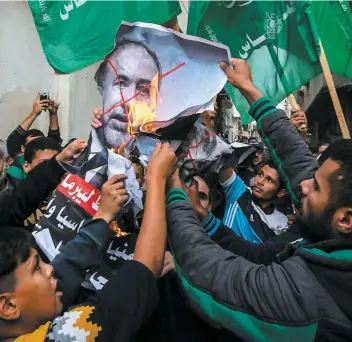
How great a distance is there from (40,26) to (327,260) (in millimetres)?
2015

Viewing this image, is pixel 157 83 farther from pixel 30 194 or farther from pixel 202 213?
pixel 30 194

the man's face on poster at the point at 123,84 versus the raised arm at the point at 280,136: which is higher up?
the man's face on poster at the point at 123,84

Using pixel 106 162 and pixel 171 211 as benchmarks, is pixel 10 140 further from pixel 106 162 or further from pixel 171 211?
pixel 171 211

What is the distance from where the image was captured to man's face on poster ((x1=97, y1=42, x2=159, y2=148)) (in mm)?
1622

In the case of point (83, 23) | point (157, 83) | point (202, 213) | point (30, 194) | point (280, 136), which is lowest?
point (202, 213)

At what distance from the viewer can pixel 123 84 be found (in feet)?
5.42

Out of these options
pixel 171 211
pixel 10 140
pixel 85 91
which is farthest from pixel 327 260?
pixel 85 91

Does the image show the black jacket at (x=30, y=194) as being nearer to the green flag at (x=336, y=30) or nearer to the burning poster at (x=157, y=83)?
the burning poster at (x=157, y=83)

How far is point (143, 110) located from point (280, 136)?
53 cm

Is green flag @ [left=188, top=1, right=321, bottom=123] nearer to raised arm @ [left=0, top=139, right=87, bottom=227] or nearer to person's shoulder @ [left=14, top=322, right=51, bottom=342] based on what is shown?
raised arm @ [left=0, top=139, right=87, bottom=227]

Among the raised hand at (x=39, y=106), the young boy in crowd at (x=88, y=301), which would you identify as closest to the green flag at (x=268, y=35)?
the young boy in crowd at (x=88, y=301)

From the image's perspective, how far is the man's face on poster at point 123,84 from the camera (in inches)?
63.9

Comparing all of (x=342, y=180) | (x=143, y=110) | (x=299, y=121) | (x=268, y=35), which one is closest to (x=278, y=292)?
(x=342, y=180)

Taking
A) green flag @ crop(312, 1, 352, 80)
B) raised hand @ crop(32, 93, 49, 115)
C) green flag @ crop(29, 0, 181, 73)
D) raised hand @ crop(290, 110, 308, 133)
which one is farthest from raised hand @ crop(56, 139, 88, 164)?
raised hand @ crop(32, 93, 49, 115)
